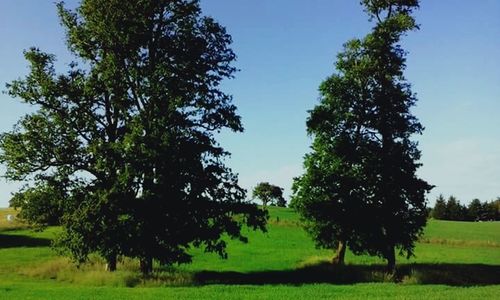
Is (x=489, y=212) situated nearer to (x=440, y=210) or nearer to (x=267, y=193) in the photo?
(x=440, y=210)

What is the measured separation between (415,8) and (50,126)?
93.6 ft

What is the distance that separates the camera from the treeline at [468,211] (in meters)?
161

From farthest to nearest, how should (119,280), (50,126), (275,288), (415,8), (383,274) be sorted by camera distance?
(415,8) → (383,274) → (50,126) → (119,280) → (275,288)

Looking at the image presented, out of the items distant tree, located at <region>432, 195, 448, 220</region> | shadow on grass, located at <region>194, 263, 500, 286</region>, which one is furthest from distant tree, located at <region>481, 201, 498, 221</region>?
shadow on grass, located at <region>194, 263, 500, 286</region>

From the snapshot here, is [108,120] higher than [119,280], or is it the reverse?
[108,120]

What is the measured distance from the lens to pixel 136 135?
33.9m

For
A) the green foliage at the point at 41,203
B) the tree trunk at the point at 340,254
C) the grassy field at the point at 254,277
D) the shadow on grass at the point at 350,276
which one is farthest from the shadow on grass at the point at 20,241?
the tree trunk at the point at 340,254

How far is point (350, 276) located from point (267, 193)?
140m

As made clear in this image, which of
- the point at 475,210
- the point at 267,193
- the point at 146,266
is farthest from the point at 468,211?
the point at 146,266

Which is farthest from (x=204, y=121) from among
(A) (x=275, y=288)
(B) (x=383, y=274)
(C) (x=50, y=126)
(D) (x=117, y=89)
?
(B) (x=383, y=274)

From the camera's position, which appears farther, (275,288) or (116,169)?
(116,169)

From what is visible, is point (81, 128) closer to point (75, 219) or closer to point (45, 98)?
point (45, 98)

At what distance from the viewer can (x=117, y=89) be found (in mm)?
36844

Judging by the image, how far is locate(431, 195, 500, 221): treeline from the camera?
16088cm
